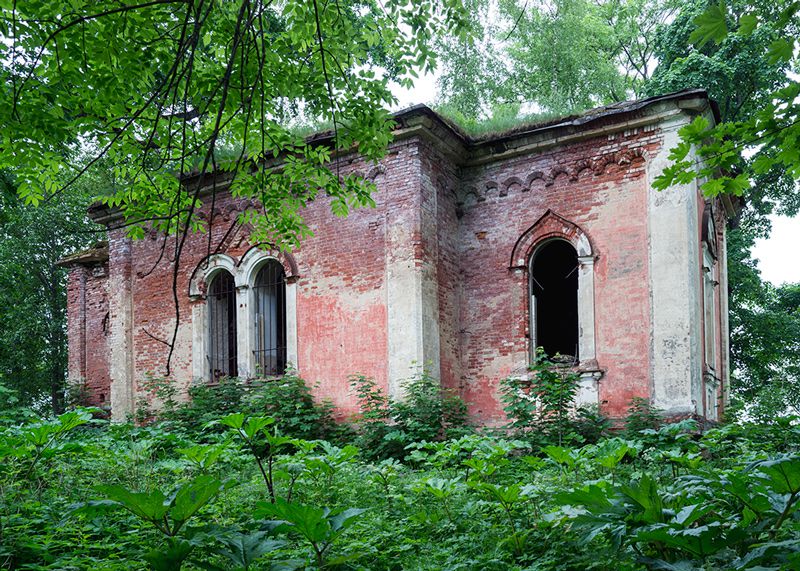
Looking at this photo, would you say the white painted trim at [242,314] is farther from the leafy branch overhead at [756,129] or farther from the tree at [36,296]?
the tree at [36,296]

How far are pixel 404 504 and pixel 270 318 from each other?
795 centimetres

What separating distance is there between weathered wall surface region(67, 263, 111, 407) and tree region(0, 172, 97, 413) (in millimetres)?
4440

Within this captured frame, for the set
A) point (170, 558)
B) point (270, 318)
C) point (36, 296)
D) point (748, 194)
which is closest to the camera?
point (170, 558)

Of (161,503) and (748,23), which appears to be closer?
(161,503)

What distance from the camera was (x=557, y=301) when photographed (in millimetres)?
15094

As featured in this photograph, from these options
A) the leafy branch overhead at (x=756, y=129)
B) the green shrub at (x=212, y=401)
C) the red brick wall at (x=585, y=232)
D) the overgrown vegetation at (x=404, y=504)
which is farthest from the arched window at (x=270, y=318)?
the leafy branch overhead at (x=756, y=129)

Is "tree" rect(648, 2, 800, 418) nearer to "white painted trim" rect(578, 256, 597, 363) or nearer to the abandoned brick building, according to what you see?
the abandoned brick building

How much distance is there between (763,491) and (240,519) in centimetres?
368

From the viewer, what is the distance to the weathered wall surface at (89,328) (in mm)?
16609

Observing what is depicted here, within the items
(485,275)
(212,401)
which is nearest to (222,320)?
(212,401)

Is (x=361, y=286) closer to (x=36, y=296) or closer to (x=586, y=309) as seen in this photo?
(x=586, y=309)

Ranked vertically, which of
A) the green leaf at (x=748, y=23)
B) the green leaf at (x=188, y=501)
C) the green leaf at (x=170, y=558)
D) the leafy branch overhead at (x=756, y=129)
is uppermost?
the green leaf at (x=748, y=23)

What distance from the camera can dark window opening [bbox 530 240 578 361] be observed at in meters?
14.4

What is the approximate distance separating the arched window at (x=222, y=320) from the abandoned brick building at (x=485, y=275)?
1.1 inches
